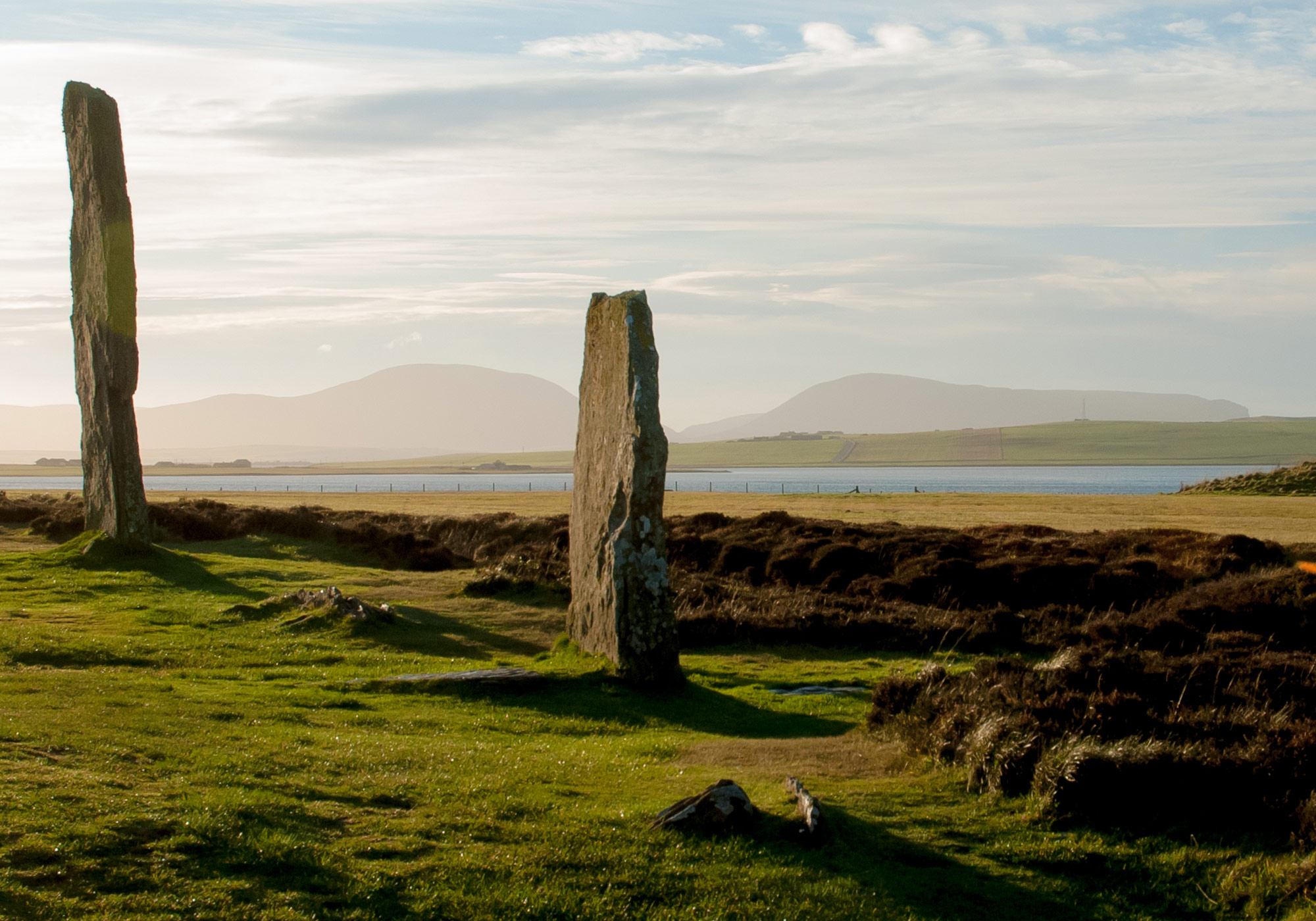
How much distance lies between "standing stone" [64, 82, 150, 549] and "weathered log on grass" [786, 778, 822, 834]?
65.4ft

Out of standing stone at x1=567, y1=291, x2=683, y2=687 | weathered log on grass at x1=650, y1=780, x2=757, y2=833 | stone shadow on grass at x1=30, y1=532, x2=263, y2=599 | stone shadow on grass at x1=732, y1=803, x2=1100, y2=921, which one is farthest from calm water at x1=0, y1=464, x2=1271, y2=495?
weathered log on grass at x1=650, y1=780, x2=757, y2=833

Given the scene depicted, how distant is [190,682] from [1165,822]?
1152 centimetres

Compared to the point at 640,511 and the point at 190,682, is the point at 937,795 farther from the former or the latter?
the point at 190,682

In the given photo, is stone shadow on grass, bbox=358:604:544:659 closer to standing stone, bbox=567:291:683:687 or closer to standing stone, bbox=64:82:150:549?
standing stone, bbox=567:291:683:687

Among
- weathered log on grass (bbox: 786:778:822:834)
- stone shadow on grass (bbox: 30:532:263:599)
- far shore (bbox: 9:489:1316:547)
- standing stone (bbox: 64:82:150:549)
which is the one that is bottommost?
weathered log on grass (bbox: 786:778:822:834)

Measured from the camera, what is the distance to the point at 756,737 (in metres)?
12.8

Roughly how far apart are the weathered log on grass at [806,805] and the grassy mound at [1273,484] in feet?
227

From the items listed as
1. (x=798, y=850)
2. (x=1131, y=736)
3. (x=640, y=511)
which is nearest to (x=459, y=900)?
(x=798, y=850)

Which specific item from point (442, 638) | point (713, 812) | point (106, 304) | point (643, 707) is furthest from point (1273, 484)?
point (713, 812)

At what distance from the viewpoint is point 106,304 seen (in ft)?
78.3

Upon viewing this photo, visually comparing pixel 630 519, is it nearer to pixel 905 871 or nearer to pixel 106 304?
pixel 905 871

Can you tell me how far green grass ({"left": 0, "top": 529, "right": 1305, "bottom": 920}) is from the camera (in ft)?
23.8

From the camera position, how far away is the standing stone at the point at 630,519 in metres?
15.1

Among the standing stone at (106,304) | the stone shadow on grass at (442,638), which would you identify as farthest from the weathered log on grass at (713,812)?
the standing stone at (106,304)
